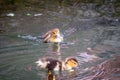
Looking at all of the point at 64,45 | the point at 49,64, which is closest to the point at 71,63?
the point at 49,64

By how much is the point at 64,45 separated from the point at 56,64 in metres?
1.74

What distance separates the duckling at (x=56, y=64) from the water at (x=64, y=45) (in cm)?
11

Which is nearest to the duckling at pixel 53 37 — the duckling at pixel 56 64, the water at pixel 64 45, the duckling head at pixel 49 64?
the water at pixel 64 45

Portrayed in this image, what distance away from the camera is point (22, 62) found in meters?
5.90

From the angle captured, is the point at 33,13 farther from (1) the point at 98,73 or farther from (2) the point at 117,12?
(1) the point at 98,73

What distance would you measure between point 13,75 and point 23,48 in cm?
145

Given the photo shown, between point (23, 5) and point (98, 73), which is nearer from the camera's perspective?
point (98, 73)

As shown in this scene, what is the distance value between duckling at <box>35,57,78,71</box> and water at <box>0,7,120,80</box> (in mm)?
110

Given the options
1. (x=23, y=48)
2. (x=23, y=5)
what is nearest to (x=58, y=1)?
(x=23, y=5)

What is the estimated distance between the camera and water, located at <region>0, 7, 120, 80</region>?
5004 mm

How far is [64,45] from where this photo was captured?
7.00m

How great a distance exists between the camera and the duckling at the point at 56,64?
17.0ft

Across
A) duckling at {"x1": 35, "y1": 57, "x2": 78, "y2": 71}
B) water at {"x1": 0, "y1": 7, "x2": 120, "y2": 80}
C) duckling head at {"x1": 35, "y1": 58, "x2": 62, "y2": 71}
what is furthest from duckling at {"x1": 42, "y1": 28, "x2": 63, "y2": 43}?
duckling head at {"x1": 35, "y1": 58, "x2": 62, "y2": 71}

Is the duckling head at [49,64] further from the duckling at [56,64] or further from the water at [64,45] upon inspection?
the water at [64,45]
